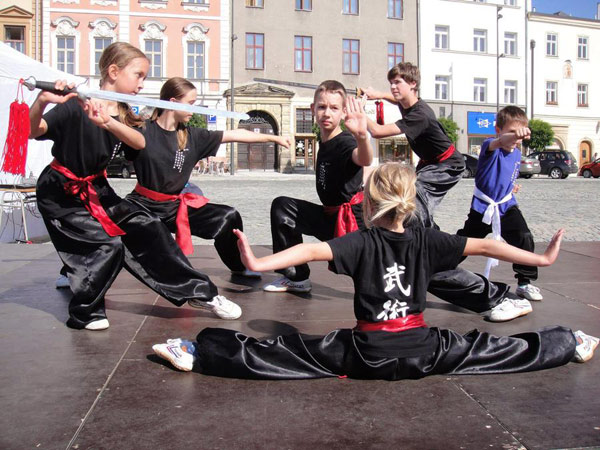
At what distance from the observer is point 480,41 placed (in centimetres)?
4075

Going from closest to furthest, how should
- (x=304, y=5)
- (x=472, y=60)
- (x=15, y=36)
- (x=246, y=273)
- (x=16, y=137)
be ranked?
(x=16, y=137), (x=246, y=273), (x=15, y=36), (x=304, y=5), (x=472, y=60)

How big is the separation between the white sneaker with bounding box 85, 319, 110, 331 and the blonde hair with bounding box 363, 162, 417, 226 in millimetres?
1897

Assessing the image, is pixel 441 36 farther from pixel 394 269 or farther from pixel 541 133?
pixel 394 269

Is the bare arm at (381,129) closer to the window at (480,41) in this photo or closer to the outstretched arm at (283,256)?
the outstretched arm at (283,256)

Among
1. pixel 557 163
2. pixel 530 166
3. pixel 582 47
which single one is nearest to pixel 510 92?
pixel 582 47

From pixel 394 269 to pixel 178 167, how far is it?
92.1 inches

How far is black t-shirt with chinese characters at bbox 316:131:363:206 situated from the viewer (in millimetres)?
4820

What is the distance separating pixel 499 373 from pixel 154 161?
2.81m

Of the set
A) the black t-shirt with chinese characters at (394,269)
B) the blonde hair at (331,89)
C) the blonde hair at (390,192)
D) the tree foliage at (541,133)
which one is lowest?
the black t-shirt with chinese characters at (394,269)

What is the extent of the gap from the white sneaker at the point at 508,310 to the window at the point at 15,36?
34.9m

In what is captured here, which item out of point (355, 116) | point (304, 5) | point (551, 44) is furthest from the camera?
point (551, 44)

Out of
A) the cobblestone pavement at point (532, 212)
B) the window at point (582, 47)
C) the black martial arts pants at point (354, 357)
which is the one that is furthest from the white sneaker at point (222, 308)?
the window at point (582, 47)

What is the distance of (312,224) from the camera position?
5.02m

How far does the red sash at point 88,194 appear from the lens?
12.9ft
